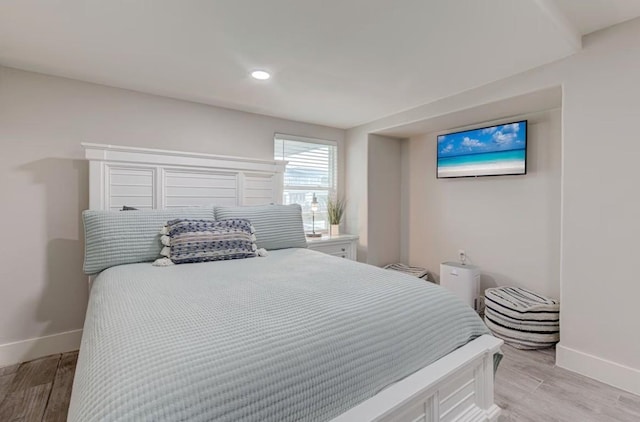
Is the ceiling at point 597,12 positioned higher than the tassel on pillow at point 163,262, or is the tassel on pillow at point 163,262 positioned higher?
the ceiling at point 597,12

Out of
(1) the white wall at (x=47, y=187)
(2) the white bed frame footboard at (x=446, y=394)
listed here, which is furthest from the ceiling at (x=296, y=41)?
(2) the white bed frame footboard at (x=446, y=394)

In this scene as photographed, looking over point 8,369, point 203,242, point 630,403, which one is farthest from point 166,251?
point 630,403

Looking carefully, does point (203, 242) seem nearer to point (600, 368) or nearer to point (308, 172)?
point (308, 172)

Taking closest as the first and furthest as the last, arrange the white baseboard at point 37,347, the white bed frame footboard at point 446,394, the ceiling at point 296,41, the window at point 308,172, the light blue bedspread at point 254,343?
1. the light blue bedspread at point 254,343
2. the white bed frame footboard at point 446,394
3. the ceiling at point 296,41
4. the white baseboard at point 37,347
5. the window at point 308,172

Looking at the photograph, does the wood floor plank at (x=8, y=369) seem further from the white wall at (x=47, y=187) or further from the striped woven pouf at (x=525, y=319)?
the striped woven pouf at (x=525, y=319)

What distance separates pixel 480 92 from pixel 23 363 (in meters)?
4.27

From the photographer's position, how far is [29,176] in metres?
2.36

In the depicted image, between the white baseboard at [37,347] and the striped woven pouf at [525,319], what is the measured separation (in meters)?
3.56

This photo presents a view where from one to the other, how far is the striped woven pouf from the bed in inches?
50.0

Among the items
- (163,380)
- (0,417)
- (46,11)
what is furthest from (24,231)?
(163,380)

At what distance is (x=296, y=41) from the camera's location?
6.34 ft

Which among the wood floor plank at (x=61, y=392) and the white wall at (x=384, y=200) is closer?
the wood floor plank at (x=61, y=392)

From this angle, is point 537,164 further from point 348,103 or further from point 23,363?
point 23,363

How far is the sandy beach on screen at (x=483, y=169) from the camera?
2963mm
